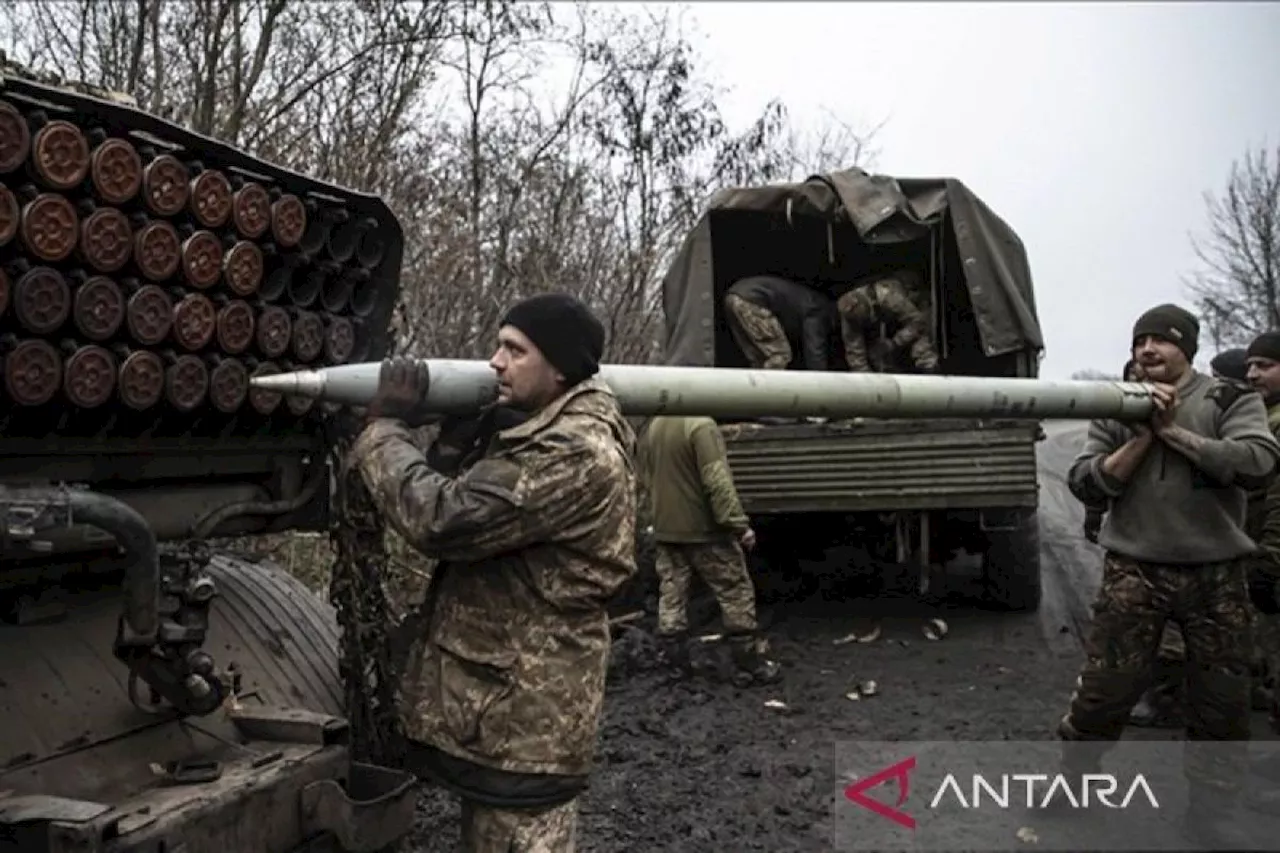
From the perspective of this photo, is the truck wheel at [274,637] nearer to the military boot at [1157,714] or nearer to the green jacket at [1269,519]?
the military boot at [1157,714]

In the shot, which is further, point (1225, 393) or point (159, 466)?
point (1225, 393)

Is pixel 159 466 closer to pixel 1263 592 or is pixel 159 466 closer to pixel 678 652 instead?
pixel 678 652

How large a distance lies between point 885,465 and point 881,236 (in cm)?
166

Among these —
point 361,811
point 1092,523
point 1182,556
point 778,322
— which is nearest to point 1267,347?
point 1092,523

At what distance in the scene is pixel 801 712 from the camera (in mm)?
6051

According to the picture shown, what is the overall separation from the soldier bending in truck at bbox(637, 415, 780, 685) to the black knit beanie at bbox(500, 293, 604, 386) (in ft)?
11.7

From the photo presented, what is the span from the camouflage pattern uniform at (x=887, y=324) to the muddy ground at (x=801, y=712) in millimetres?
1799

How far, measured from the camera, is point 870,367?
8141 millimetres

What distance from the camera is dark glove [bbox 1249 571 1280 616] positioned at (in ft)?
17.0

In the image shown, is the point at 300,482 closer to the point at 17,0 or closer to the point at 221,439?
the point at 221,439

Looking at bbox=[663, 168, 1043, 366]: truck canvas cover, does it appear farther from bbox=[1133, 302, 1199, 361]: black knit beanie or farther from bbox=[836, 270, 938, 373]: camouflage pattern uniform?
bbox=[1133, 302, 1199, 361]: black knit beanie

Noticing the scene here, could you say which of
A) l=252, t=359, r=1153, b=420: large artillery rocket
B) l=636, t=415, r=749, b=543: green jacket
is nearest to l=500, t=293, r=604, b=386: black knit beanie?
l=252, t=359, r=1153, b=420: large artillery rocket

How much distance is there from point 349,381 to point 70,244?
736 millimetres

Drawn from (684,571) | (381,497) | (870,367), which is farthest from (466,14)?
(381,497)
